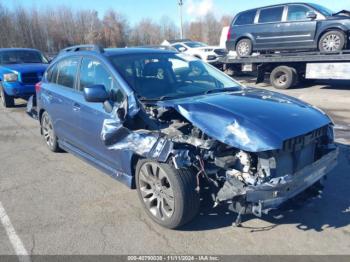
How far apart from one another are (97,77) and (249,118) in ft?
6.94

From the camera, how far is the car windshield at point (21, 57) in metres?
12.1

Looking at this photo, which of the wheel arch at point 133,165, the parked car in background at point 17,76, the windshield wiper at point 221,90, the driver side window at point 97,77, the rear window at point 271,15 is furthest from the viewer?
the rear window at point 271,15

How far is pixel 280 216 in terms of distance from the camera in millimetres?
3643

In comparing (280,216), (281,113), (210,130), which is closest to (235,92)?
(281,113)

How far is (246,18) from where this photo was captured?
559 inches

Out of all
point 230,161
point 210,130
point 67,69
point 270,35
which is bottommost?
point 230,161

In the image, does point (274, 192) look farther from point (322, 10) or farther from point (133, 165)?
point (322, 10)

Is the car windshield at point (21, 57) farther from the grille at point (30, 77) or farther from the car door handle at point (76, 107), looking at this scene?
the car door handle at point (76, 107)

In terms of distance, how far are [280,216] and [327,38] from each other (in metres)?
10.6

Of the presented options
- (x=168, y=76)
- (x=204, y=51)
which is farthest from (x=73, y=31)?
(x=168, y=76)

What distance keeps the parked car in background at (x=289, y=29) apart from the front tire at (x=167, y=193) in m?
10.6

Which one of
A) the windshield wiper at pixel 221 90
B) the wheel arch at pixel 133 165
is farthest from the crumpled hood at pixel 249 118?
the wheel arch at pixel 133 165

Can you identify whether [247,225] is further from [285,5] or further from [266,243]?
[285,5]

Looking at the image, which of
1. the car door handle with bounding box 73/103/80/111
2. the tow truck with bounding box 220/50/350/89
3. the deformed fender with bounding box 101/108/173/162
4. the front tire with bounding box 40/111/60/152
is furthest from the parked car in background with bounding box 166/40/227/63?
the deformed fender with bounding box 101/108/173/162
